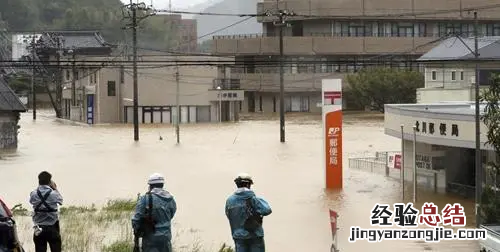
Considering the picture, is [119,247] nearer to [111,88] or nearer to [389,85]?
[111,88]

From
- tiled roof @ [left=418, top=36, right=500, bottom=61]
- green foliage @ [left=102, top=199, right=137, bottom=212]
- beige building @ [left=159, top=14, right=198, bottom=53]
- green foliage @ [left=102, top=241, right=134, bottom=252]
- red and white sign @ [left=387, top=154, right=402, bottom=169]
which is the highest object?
beige building @ [left=159, top=14, right=198, bottom=53]

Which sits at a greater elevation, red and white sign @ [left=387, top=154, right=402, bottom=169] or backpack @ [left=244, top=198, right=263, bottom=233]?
backpack @ [left=244, top=198, right=263, bottom=233]

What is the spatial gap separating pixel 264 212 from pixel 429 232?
19.6 feet

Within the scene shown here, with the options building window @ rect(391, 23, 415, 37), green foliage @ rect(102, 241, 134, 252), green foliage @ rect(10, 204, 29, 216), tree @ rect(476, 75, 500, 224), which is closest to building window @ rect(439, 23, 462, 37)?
building window @ rect(391, 23, 415, 37)

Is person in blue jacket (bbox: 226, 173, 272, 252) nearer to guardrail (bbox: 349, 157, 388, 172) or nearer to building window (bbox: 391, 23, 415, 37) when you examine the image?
guardrail (bbox: 349, 157, 388, 172)

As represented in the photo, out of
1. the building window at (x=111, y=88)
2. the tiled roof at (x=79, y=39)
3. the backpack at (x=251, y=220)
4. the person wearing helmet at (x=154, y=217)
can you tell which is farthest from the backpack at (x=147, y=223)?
the tiled roof at (x=79, y=39)

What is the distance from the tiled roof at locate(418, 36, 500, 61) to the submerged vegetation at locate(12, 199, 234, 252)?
22.6 m

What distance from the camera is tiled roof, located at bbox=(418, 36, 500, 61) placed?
36.1 meters

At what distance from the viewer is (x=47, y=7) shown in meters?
91.8

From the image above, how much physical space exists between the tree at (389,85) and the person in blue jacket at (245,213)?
46.7 m

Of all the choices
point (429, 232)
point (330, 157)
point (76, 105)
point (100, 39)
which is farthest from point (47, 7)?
point (429, 232)

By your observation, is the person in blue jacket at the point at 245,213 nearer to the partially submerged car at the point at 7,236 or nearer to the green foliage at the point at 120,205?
the partially submerged car at the point at 7,236

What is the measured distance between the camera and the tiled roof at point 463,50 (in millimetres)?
36125

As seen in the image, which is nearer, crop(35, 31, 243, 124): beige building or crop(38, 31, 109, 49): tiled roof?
crop(35, 31, 243, 124): beige building
